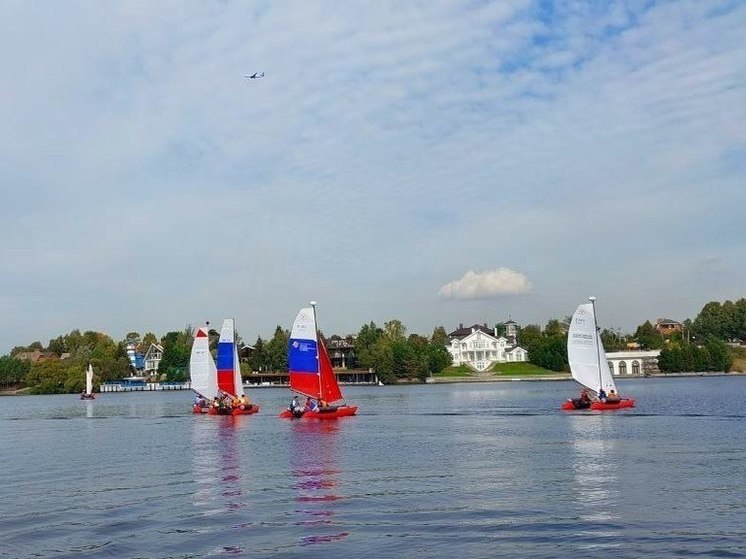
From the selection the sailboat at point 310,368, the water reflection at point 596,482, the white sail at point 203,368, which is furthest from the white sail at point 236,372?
the water reflection at point 596,482

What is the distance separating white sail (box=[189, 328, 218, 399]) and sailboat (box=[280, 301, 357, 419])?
1560cm

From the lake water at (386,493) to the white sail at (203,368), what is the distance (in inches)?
845

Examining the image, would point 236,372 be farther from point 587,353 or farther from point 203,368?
point 587,353

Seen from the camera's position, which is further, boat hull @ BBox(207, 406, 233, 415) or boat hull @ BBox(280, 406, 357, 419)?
boat hull @ BBox(207, 406, 233, 415)

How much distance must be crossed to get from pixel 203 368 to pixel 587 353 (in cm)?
3573

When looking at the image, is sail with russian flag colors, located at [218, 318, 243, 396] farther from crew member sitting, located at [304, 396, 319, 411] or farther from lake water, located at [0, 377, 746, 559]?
lake water, located at [0, 377, 746, 559]

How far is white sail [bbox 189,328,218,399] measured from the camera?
82.6 m

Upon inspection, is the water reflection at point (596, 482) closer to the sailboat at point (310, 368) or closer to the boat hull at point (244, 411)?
the sailboat at point (310, 368)

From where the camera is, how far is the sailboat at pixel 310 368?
6838 cm

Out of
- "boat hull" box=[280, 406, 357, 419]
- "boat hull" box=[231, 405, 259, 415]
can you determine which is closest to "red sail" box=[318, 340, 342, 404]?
"boat hull" box=[280, 406, 357, 419]

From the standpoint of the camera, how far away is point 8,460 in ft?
159

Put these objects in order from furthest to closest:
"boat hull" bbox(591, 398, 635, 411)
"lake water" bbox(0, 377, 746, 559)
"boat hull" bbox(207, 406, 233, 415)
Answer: "boat hull" bbox(207, 406, 233, 415) → "boat hull" bbox(591, 398, 635, 411) → "lake water" bbox(0, 377, 746, 559)

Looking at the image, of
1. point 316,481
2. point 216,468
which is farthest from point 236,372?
point 316,481

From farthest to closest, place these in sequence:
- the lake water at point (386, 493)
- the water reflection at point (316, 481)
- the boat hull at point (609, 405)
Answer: the boat hull at point (609, 405) → the water reflection at point (316, 481) → the lake water at point (386, 493)
